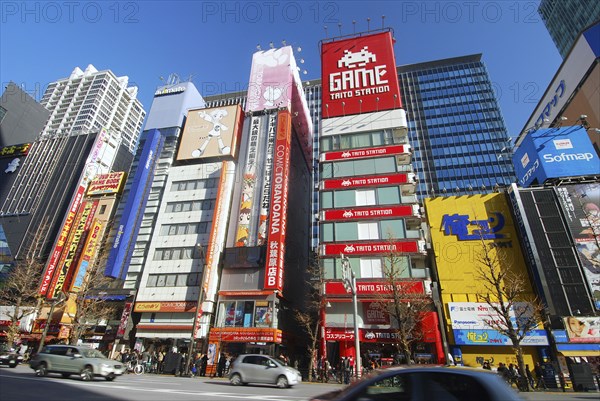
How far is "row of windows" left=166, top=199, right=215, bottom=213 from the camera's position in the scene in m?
40.6

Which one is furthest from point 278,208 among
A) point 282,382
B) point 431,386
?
point 431,386

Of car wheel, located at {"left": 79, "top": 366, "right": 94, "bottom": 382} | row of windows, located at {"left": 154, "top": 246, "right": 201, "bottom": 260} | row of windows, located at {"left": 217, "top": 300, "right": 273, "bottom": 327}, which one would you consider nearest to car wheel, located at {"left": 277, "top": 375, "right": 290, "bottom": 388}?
car wheel, located at {"left": 79, "top": 366, "right": 94, "bottom": 382}

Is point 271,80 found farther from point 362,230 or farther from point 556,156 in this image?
point 556,156

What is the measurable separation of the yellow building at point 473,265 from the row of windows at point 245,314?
15.8 meters

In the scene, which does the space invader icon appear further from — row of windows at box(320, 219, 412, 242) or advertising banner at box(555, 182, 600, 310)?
advertising banner at box(555, 182, 600, 310)

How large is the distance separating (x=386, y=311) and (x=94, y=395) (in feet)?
69.6

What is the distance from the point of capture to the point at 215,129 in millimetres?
45938

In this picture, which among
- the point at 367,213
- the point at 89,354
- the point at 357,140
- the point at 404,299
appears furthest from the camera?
the point at 357,140

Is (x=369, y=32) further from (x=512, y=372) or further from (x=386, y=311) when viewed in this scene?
(x=512, y=372)

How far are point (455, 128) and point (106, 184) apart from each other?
253ft

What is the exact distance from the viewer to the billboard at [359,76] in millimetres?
39969

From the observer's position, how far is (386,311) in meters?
26.2

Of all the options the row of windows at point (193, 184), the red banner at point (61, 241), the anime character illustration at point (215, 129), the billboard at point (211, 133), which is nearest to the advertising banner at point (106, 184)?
the red banner at point (61, 241)

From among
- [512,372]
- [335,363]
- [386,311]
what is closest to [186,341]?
[335,363]
